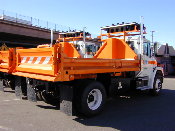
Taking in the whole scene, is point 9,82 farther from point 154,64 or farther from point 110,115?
point 154,64

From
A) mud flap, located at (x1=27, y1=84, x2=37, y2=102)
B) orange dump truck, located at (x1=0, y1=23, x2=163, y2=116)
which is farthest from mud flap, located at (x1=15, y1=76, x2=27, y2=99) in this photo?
mud flap, located at (x1=27, y1=84, x2=37, y2=102)

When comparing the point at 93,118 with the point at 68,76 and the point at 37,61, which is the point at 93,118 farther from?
the point at 37,61

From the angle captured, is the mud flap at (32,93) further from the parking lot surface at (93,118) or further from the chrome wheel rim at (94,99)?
the chrome wheel rim at (94,99)

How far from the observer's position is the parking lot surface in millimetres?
4902

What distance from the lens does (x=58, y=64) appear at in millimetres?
4867

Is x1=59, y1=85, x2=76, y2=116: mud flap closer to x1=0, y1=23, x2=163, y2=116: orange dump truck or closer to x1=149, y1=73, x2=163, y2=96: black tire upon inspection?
x1=0, y1=23, x2=163, y2=116: orange dump truck

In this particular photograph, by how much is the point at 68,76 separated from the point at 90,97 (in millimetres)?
1172

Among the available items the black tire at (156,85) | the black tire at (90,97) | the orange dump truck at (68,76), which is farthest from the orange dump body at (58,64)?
the black tire at (156,85)

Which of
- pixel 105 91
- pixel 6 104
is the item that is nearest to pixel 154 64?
pixel 105 91

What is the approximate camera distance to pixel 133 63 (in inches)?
281

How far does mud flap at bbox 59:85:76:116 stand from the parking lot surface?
0.30 metres

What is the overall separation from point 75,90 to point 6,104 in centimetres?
295

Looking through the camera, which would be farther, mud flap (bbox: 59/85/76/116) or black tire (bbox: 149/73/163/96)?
black tire (bbox: 149/73/163/96)

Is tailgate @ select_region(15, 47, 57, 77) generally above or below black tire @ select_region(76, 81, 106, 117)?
above
